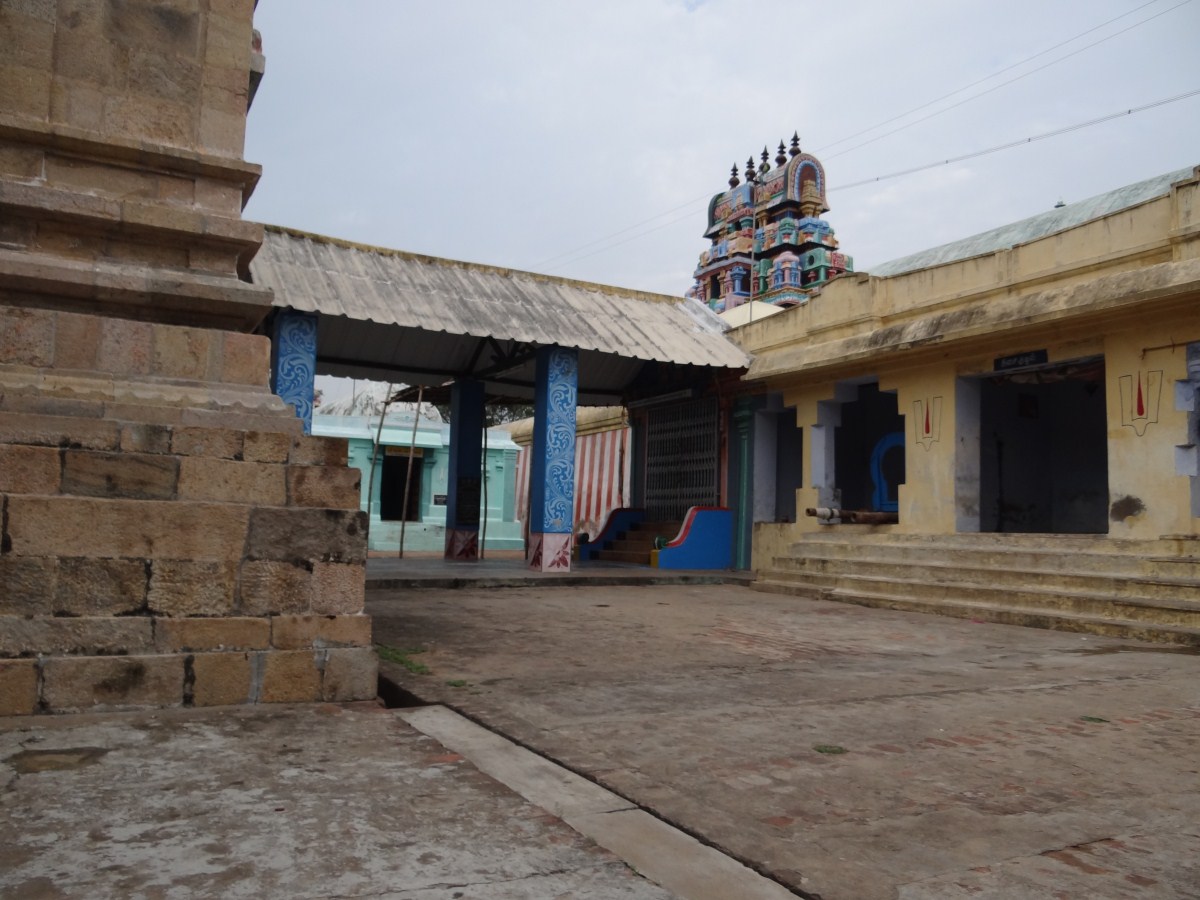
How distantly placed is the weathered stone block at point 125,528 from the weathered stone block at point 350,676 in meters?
0.62

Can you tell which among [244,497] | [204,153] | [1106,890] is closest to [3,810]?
[244,497]

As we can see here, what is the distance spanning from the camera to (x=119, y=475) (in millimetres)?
3777

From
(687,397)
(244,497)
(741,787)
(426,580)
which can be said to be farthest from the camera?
(687,397)

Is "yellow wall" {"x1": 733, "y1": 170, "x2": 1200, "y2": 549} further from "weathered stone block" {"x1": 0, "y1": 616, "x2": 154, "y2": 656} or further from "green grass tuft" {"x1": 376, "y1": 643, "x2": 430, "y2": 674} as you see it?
"weathered stone block" {"x1": 0, "y1": 616, "x2": 154, "y2": 656}

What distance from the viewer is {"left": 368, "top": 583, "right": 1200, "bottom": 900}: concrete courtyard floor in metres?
2.30

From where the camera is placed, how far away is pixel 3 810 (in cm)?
235

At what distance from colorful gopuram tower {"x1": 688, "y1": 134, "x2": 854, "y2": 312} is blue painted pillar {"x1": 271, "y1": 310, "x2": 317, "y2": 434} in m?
25.0

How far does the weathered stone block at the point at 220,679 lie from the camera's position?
145 inches

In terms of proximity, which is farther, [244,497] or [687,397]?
[687,397]

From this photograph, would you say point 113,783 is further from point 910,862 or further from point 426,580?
point 426,580

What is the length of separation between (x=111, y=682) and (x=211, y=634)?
391mm

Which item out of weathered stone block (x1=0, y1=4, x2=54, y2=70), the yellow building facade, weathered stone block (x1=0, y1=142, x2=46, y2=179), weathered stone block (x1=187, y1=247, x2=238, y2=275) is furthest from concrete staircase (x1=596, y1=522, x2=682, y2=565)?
weathered stone block (x1=0, y1=4, x2=54, y2=70)

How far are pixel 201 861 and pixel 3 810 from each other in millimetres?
670

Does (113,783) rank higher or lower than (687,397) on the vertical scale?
lower
